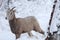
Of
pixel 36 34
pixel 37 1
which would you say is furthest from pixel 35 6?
pixel 36 34

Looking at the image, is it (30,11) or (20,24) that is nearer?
(20,24)

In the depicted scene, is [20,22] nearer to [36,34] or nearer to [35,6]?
[36,34]

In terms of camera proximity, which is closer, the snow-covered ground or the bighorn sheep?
the bighorn sheep

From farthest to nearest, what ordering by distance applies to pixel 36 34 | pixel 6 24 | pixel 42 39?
pixel 6 24 → pixel 36 34 → pixel 42 39

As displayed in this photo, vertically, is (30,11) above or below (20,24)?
below

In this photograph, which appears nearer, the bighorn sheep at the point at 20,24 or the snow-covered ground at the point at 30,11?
the bighorn sheep at the point at 20,24

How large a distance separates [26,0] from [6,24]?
2496 mm

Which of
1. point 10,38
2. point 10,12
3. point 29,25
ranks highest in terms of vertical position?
point 10,12

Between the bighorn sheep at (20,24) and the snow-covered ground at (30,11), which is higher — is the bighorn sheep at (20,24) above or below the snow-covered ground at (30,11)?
above

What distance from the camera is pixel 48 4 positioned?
9281 mm

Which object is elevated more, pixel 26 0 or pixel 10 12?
pixel 10 12

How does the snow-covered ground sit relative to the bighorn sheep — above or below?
below

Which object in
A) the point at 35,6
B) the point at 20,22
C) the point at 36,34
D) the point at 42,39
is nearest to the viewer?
the point at 20,22

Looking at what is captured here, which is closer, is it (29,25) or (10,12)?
(10,12)
